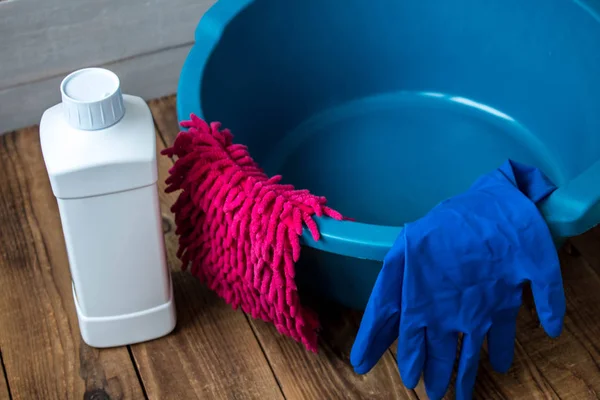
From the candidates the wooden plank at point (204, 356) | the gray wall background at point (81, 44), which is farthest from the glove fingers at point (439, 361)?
the gray wall background at point (81, 44)

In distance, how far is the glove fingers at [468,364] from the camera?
953 millimetres

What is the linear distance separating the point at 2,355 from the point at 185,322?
0.26 meters

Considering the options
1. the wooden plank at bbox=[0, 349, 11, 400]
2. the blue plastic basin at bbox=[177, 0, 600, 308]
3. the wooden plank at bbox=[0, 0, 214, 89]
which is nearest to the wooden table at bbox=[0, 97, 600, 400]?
the wooden plank at bbox=[0, 349, 11, 400]

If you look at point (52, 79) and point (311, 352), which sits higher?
point (52, 79)

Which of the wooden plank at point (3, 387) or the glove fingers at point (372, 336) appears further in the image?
the wooden plank at point (3, 387)

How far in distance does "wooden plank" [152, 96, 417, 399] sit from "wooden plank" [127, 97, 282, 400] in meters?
0.02

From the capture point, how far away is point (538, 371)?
115cm

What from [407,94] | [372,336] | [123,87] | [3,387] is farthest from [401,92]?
[3,387]

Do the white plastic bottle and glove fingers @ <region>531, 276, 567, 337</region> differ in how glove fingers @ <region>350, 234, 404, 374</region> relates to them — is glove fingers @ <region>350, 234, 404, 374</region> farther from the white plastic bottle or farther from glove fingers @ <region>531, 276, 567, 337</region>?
the white plastic bottle

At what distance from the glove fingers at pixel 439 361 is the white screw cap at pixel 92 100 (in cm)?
43

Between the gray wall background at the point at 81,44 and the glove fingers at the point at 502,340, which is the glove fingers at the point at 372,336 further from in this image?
the gray wall background at the point at 81,44

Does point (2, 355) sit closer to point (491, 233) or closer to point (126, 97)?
point (126, 97)

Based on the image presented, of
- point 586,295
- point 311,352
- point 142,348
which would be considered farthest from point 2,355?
point 586,295

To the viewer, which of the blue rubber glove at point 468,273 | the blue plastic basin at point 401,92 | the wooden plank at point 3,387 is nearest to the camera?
the blue rubber glove at point 468,273
